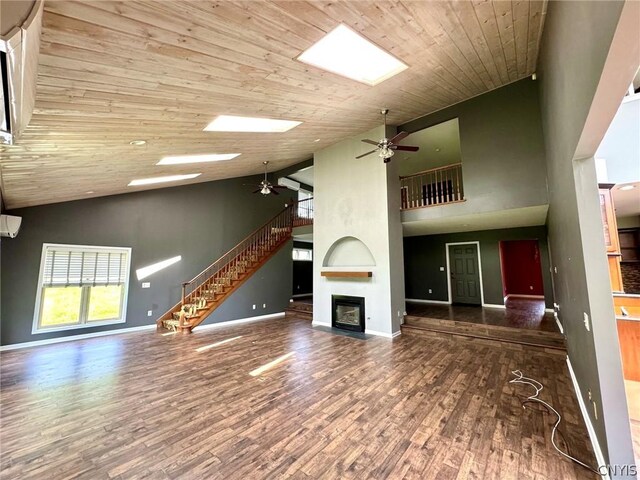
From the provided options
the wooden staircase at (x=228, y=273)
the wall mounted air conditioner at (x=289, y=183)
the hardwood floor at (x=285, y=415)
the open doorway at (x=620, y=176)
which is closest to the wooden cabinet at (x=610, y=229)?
the open doorway at (x=620, y=176)

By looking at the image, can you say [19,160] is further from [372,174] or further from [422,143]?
[422,143]

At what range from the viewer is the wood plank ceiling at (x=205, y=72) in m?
2.06

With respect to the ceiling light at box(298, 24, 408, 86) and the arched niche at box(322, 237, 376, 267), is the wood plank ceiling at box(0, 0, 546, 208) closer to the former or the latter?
the ceiling light at box(298, 24, 408, 86)

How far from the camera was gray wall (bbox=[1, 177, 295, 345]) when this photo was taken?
529 centimetres

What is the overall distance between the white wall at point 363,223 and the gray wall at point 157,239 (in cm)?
231

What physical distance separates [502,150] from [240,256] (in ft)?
24.0

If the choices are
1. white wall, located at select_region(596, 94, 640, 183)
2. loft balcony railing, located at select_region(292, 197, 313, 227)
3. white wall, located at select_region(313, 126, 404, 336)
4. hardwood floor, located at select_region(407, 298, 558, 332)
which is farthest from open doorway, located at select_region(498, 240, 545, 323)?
loft balcony railing, located at select_region(292, 197, 313, 227)

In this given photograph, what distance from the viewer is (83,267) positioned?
6.07m

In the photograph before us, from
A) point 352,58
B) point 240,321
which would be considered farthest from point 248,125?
point 240,321

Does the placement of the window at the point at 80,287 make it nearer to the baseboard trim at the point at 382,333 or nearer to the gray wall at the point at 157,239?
the gray wall at the point at 157,239

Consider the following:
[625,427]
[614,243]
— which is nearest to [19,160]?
[625,427]

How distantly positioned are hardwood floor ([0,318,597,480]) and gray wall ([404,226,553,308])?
3.34 m

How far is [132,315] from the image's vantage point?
21.8 ft

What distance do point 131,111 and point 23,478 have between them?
3.32 metres
